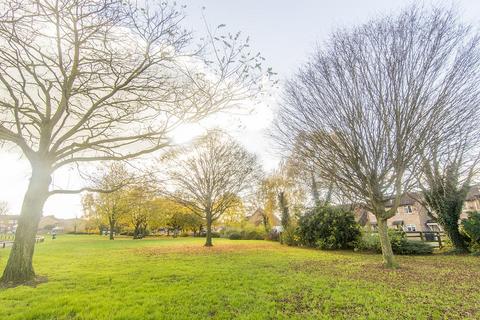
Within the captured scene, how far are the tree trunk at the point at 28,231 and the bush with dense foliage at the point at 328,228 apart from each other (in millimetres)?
18406

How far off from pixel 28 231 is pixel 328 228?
746 inches

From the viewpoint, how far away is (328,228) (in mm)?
20312

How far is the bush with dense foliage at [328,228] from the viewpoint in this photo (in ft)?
64.1

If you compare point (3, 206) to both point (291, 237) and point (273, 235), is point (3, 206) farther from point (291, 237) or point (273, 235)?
point (291, 237)

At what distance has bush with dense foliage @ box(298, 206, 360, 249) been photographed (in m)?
19.5

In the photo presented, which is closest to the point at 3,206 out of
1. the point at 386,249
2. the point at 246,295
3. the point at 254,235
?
the point at 254,235

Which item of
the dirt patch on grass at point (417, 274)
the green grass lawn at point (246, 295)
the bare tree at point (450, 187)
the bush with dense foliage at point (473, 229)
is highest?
the bare tree at point (450, 187)

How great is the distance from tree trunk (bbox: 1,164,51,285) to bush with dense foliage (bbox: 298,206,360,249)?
1841 centimetres

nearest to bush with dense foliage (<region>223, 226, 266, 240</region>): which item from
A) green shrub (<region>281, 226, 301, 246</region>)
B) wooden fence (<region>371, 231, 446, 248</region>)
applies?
green shrub (<region>281, 226, 301, 246</region>)

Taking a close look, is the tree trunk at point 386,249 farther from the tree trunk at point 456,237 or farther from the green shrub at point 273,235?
the green shrub at point 273,235

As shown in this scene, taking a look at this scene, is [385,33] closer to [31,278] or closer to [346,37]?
[346,37]

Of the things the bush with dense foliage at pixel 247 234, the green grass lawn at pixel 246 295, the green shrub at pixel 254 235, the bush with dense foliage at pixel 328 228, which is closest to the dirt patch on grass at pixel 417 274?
the green grass lawn at pixel 246 295

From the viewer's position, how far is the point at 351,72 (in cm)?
1062

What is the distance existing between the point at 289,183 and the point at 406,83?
22.1 meters
